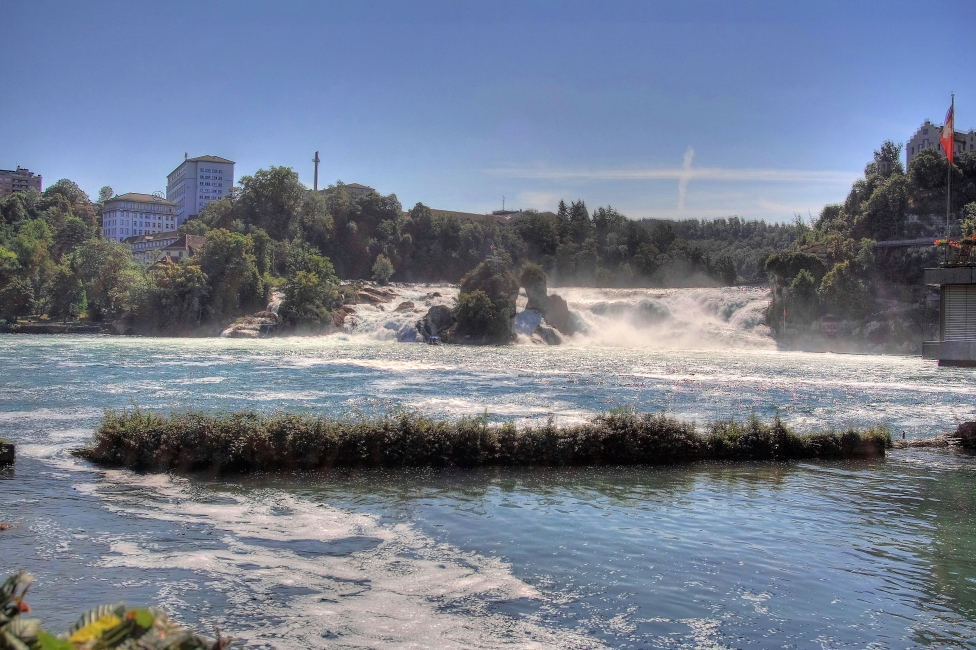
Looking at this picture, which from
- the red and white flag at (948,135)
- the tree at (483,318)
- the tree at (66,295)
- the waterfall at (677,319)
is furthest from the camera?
the tree at (66,295)

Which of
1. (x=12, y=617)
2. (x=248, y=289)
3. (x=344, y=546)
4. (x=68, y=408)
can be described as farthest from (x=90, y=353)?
(x=12, y=617)

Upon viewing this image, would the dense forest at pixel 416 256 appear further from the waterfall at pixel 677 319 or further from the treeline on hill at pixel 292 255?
the waterfall at pixel 677 319

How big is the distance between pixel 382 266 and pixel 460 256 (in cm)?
2007

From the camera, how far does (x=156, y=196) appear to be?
6850 inches

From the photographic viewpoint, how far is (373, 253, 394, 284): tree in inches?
4417

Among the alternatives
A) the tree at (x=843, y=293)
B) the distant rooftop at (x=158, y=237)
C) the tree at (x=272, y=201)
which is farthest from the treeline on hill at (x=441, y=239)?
the tree at (x=843, y=293)

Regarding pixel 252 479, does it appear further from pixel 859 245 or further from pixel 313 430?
pixel 859 245

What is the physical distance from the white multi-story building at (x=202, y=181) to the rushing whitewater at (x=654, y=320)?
93519mm

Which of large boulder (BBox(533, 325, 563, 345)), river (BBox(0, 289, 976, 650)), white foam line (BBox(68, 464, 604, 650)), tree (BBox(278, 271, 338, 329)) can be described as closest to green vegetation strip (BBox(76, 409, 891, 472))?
river (BBox(0, 289, 976, 650))

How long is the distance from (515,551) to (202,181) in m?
161

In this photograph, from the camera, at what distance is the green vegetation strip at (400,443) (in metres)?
17.7

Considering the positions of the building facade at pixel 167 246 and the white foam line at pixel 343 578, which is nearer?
the white foam line at pixel 343 578

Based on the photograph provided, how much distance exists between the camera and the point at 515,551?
12.4 m

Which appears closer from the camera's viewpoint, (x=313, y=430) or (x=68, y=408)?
(x=313, y=430)
